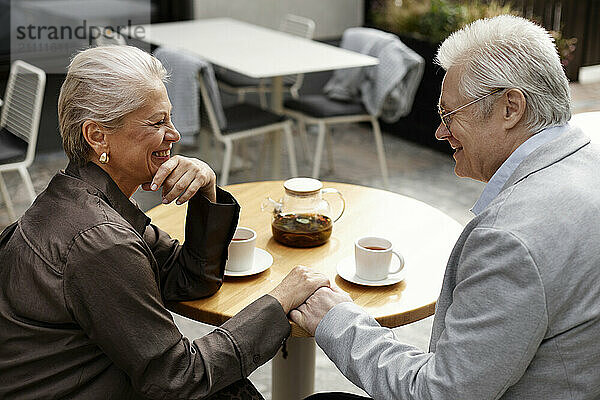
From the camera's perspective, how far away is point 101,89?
1485mm

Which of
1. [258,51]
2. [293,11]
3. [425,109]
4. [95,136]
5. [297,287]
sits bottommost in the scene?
[425,109]

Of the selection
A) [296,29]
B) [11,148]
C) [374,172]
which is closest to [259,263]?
[11,148]

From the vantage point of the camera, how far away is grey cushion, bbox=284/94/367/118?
4.48 m

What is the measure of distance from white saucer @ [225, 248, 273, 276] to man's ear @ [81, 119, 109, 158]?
0.44m

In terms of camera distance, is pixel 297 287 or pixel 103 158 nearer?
pixel 103 158

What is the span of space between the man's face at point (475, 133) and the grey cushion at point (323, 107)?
3037mm

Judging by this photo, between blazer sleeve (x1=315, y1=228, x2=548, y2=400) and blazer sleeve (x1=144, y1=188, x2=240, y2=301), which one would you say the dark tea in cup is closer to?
blazer sleeve (x1=144, y1=188, x2=240, y2=301)

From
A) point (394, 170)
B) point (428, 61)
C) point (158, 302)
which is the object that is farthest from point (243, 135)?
point (158, 302)

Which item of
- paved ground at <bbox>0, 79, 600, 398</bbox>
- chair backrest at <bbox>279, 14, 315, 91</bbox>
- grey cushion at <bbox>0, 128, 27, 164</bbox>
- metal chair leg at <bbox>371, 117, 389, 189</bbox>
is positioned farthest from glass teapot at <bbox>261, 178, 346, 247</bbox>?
chair backrest at <bbox>279, 14, 315, 91</bbox>

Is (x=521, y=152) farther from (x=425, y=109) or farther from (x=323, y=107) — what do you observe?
(x=425, y=109)

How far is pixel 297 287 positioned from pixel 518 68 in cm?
65

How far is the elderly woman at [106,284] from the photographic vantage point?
55.8 inches

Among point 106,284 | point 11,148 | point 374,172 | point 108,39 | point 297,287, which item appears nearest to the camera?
point 106,284

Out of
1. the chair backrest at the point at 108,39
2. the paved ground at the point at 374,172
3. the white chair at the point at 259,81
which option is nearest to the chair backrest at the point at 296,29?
the white chair at the point at 259,81
